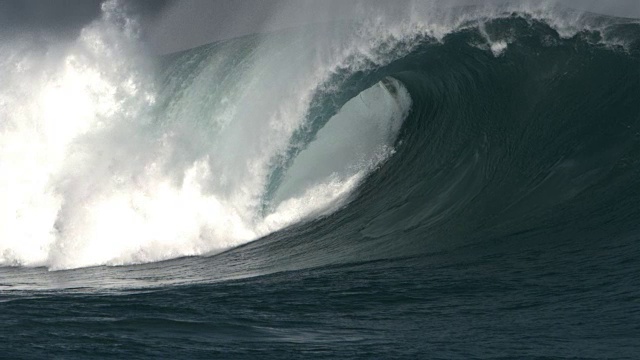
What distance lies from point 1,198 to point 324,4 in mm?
7503

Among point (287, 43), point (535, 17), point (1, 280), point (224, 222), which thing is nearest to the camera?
point (1, 280)

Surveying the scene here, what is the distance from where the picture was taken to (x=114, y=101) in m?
16.8

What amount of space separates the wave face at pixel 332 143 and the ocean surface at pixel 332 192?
4cm

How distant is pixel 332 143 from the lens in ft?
54.9

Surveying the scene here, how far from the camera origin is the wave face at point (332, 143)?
1273cm

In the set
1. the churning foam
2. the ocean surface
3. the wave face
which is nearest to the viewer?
the ocean surface

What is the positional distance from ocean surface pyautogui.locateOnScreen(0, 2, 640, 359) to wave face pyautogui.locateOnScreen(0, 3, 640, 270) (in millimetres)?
43

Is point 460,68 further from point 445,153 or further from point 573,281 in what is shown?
point 573,281

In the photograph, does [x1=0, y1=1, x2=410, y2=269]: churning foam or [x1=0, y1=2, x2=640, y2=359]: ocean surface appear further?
[x1=0, y1=1, x2=410, y2=269]: churning foam

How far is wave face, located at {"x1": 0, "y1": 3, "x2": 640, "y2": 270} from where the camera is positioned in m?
12.7

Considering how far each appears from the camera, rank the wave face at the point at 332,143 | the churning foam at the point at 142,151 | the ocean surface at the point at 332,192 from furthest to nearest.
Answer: the churning foam at the point at 142,151
the wave face at the point at 332,143
the ocean surface at the point at 332,192

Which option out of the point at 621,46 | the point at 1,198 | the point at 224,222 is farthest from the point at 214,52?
the point at 621,46

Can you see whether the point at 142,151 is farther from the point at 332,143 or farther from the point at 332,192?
the point at 332,143

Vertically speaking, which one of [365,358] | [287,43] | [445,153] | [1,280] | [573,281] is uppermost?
[287,43]
